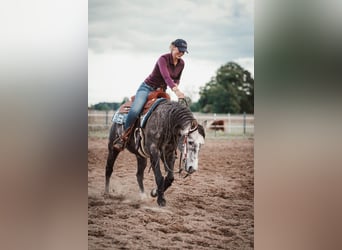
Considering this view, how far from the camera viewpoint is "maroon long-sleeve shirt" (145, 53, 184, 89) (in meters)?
2.83

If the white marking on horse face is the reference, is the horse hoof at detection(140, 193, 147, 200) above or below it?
below

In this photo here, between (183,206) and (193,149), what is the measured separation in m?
0.42

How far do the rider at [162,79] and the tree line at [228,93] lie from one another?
180 mm

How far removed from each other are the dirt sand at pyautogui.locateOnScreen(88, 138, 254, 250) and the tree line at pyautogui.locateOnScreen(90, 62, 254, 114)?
0.78 ft

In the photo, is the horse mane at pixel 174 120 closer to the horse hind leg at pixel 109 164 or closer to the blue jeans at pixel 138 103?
the blue jeans at pixel 138 103

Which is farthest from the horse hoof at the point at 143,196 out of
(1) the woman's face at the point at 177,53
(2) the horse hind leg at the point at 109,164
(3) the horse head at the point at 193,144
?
(1) the woman's face at the point at 177,53

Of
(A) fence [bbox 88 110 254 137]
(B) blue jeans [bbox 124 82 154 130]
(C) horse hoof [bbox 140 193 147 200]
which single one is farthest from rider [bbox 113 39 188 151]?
(C) horse hoof [bbox 140 193 147 200]

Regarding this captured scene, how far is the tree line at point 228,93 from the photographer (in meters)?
2.70

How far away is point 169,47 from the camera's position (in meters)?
2.82

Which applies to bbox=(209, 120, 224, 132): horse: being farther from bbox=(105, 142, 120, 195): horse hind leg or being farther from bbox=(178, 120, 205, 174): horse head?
bbox=(105, 142, 120, 195): horse hind leg

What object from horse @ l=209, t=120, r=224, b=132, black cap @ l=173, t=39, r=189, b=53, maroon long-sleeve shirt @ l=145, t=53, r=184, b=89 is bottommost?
horse @ l=209, t=120, r=224, b=132
